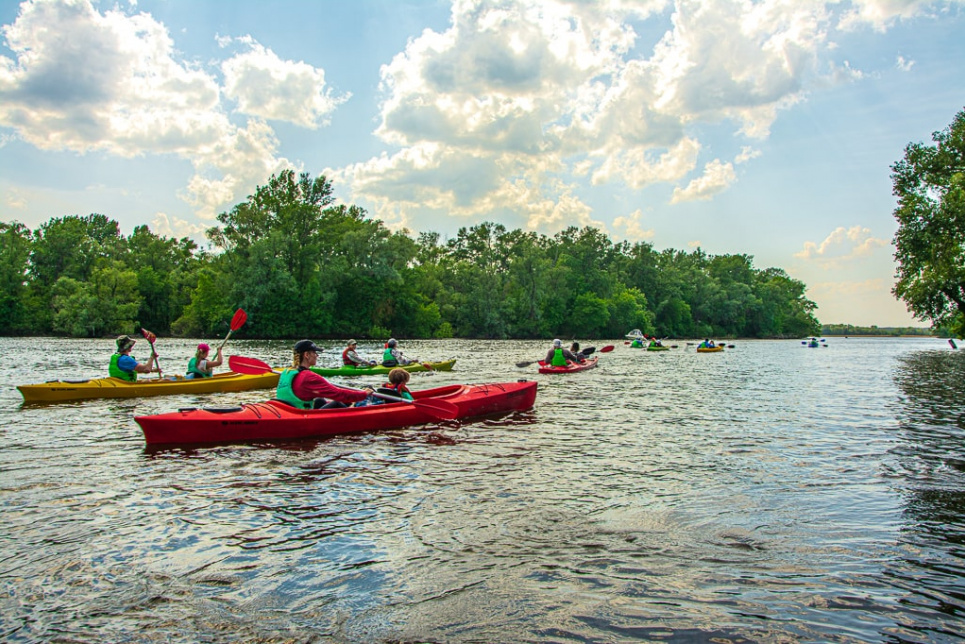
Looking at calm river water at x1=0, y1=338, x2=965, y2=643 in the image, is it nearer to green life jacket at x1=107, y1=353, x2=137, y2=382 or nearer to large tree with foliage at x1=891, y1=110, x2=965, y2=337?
green life jacket at x1=107, y1=353, x2=137, y2=382

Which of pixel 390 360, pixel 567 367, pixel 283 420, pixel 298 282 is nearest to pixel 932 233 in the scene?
pixel 567 367

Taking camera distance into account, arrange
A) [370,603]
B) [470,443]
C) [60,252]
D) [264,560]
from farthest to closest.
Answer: [60,252] < [470,443] < [264,560] < [370,603]

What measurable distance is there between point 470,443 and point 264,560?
5.19 meters

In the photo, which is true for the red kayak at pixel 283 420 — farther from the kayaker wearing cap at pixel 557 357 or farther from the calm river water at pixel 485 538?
the kayaker wearing cap at pixel 557 357

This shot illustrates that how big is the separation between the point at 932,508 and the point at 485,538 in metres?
4.61

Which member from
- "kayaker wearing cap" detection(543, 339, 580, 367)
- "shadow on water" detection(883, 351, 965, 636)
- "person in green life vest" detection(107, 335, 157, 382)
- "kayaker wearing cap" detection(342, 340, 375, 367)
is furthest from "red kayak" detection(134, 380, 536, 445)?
"kayaker wearing cap" detection(543, 339, 580, 367)

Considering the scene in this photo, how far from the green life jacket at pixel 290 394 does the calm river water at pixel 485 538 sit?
3.21ft

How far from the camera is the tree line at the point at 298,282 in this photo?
196 ft

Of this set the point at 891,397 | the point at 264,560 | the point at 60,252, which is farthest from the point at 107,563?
the point at 60,252

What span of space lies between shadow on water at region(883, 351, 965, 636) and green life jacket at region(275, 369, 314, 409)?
27.1 feet

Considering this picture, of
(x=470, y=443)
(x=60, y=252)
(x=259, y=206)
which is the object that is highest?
(x=259, y=206)

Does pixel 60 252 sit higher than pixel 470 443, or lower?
higher

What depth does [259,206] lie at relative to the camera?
63469 mm

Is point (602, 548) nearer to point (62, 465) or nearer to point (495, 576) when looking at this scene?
point (495, 576)
